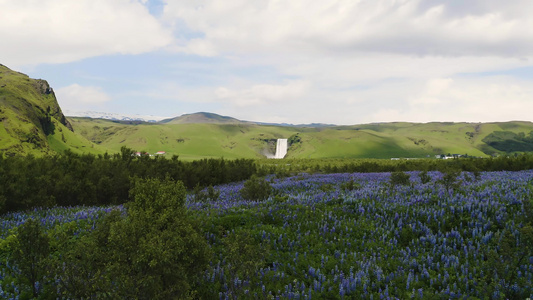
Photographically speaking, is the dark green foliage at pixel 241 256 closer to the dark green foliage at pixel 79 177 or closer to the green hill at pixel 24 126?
the dark green foliage at pixel 79 177

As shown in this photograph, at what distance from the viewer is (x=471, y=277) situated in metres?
7.11

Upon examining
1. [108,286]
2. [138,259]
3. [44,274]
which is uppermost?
[138,259]

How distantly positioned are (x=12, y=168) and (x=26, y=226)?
46.9 feet

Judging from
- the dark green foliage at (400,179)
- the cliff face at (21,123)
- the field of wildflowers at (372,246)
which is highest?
the cliff face at (21,123)

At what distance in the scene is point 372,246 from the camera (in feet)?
30.0

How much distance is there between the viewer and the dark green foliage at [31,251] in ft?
22.8

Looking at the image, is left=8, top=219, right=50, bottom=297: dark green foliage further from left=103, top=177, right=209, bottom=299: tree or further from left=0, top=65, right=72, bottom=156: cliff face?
left=0, top=65, right=72, bottom=156: cliff face

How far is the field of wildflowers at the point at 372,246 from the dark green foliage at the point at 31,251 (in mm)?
514

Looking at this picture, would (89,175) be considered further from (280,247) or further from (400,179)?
(400,179)

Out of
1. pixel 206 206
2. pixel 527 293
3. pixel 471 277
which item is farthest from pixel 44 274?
pixel 527 293

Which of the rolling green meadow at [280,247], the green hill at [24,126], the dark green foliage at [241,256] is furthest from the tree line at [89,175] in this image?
the green hill at [24,126]

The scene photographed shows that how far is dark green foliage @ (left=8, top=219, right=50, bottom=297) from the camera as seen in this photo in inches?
274

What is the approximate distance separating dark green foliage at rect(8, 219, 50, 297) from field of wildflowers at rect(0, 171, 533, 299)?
514 mm

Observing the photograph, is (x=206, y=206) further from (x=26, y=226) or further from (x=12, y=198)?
(x=12, y=198)
